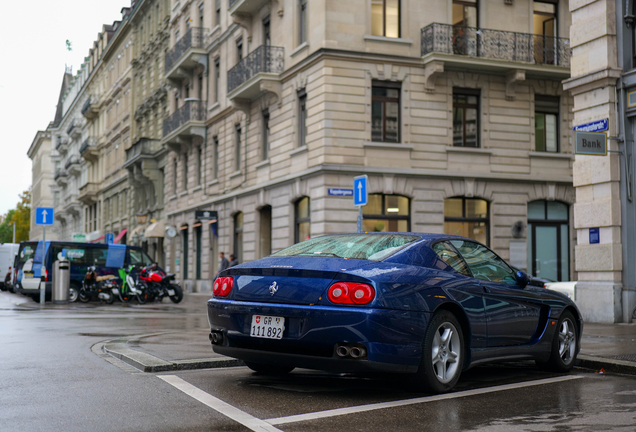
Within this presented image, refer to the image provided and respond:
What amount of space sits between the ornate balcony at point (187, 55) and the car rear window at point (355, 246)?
30.4 meters

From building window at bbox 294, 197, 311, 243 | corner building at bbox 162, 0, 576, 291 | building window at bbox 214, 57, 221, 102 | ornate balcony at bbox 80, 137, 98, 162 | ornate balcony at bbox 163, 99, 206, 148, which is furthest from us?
ornate balcony at bbox 80, 137, 98, 162

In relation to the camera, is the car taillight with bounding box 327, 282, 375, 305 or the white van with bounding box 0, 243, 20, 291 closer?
the car taillight with bounding box 327, 282, 375, 305

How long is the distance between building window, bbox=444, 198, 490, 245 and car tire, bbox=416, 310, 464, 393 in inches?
755

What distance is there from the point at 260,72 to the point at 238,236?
7.51 m

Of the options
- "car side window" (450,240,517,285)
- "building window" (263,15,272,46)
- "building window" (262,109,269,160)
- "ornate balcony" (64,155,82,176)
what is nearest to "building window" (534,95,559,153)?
"building window" (262,109,269,160)

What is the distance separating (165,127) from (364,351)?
3588 cm

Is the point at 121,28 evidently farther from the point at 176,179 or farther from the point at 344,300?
the point at 344,300

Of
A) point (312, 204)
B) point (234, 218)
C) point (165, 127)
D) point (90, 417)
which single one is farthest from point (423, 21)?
point (90, 417)

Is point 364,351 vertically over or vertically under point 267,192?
under

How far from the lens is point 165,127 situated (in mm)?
40469

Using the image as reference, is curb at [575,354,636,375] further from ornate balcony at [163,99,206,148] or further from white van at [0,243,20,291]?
white van at [0,243,20,291]

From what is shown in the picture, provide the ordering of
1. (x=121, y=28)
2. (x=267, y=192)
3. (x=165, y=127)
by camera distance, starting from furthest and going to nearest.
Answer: (x=121, y=28) < (x=165, y=127) < (x=267, y=192)

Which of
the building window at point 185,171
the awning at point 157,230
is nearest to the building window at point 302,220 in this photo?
the building window at point 185,171

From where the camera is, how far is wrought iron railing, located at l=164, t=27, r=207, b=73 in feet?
121
